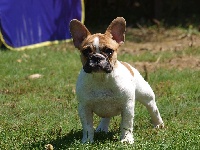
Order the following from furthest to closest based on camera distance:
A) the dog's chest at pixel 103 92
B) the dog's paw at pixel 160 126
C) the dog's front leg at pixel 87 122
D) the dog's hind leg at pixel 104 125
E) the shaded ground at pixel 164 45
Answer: the shaded ground at pixel 164 45 < the dog's paw at pixel 160 126 < the dog's hind leg at pixel 104 125 < the dog's front leg at pixel 87 122 < the dog's chest at pixel 103 92

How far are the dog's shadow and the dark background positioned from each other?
9.08 m

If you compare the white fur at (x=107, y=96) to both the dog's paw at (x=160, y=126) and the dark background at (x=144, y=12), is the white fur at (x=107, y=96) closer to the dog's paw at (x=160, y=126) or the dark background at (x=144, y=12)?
the dog's paw at (x=160, y=126)

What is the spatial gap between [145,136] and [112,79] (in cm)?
74

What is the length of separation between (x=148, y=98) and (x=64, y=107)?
1631 millimetres

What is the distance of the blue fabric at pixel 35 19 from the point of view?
1194cm

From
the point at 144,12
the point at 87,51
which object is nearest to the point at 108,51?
the point at 87,51

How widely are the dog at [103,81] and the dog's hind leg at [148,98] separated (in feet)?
0.85

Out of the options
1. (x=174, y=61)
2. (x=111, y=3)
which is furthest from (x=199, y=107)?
(x=111, y=3)

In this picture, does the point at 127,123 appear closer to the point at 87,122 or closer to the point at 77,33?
the point at 87,122

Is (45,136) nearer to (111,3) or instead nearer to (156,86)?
(156,86)

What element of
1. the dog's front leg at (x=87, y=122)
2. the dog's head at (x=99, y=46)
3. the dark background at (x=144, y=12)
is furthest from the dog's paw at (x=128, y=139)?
the dark background at (x=144, y=12)

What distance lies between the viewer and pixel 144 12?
16.6m

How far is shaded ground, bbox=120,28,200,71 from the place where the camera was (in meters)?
10.2

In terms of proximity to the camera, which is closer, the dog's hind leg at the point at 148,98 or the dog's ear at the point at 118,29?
the dog's ear at the point at 118,29
